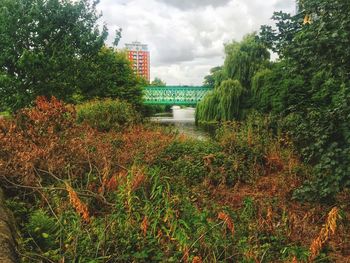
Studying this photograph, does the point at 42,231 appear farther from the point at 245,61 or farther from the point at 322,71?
the point at 245,61

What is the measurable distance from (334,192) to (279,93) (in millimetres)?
10088

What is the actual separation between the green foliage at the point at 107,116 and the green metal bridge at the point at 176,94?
22773 mm

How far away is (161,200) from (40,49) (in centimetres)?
1127

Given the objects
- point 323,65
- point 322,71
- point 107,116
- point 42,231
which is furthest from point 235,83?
point 42,231

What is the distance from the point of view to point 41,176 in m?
5.36

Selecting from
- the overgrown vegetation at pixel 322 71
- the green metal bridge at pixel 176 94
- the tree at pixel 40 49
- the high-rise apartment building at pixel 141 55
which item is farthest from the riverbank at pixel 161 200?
the high-rise apartment building at pixel 141 55

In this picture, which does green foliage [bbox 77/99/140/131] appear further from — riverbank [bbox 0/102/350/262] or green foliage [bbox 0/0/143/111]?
green foliage [bbox 0/0/143/111]

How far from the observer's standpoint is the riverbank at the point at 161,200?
11.0 feet

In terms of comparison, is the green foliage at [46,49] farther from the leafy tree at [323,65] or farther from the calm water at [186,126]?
the leafy tree at [323,65]

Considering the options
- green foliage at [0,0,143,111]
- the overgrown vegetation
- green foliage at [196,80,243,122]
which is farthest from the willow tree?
the overgrown vegetation

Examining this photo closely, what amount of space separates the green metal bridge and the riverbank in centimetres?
2582

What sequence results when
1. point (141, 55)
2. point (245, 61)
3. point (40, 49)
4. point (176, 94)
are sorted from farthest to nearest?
point (141, 55), point (176, 94), point (245, 61), point (40, 49)

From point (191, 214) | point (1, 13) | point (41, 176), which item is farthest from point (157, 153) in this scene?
point (1, 13)

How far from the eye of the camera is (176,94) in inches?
1401
